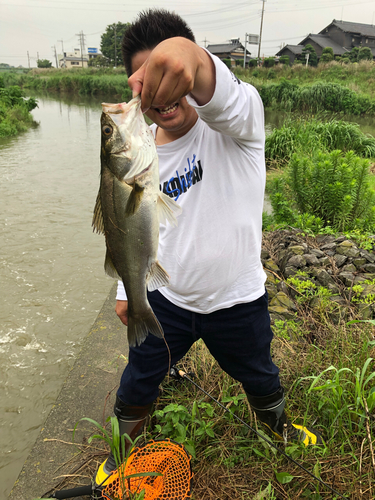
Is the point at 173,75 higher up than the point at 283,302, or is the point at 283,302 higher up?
the point at 173,75

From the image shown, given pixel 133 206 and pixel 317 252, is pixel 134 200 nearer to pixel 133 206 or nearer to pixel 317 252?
pixel 133 206

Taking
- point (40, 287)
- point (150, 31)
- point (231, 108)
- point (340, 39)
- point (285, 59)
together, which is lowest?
point (40, 287)

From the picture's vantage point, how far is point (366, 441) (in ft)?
7.04

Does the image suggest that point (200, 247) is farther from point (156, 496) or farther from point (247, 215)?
point (156, 496)

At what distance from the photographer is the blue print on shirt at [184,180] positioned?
1.74m

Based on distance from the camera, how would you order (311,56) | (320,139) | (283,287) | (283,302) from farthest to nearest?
(311,56) < (320,139) < (283,287) < (283,302)

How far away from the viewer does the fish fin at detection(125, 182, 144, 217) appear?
143 centimetres

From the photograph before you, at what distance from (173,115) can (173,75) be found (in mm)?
420

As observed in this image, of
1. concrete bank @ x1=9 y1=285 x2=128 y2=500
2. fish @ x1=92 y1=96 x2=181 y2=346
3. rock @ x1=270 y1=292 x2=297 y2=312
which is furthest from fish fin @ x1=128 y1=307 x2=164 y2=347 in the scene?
rock @ x1=270 y1=292 x2=297 y2=312

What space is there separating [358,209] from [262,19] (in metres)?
51.4

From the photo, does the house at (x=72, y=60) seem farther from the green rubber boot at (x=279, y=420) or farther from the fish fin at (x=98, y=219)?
the green rubber boot at (x=279, y=420)

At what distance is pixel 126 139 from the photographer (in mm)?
1372

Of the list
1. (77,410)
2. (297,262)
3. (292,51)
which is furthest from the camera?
(292,51)

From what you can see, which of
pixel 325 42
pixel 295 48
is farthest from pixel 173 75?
pixel 325 42
